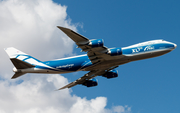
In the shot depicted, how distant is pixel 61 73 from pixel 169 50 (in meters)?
24.0

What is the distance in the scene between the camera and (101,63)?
4741cm

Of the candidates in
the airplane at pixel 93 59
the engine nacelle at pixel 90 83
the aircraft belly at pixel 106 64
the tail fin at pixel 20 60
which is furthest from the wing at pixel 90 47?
the engine nacelle at pixel 90 83

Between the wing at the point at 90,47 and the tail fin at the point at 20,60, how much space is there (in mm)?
12594

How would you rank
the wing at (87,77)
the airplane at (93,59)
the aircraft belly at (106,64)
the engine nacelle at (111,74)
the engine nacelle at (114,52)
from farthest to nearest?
the engine nacelle at (111,74)
the wing at (87,77)
the aircraft belly at (106,64)
the airplane at (93,59)
the engine nacelle at (114,52)

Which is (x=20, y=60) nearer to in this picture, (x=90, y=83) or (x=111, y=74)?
(x=90, y=83)

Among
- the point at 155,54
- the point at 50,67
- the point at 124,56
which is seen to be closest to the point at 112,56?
the point at 124,56

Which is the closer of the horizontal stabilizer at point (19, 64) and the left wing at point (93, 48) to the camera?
the left wing at point (93, 48)

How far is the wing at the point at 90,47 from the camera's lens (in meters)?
38.3

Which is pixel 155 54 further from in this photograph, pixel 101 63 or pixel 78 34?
pixel 78 34

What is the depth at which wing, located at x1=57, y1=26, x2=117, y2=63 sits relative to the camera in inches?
1508

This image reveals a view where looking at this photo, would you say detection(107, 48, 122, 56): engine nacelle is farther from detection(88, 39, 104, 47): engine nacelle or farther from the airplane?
detection(88, 39, 104, 47): engine nacelle

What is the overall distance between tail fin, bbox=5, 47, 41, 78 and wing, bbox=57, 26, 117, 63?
41.3ft

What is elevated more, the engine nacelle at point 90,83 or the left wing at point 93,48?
the engine nacelle at point 90,83

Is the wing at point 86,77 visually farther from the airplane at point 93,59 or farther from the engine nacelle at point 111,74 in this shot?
the airplane at point 93,59
